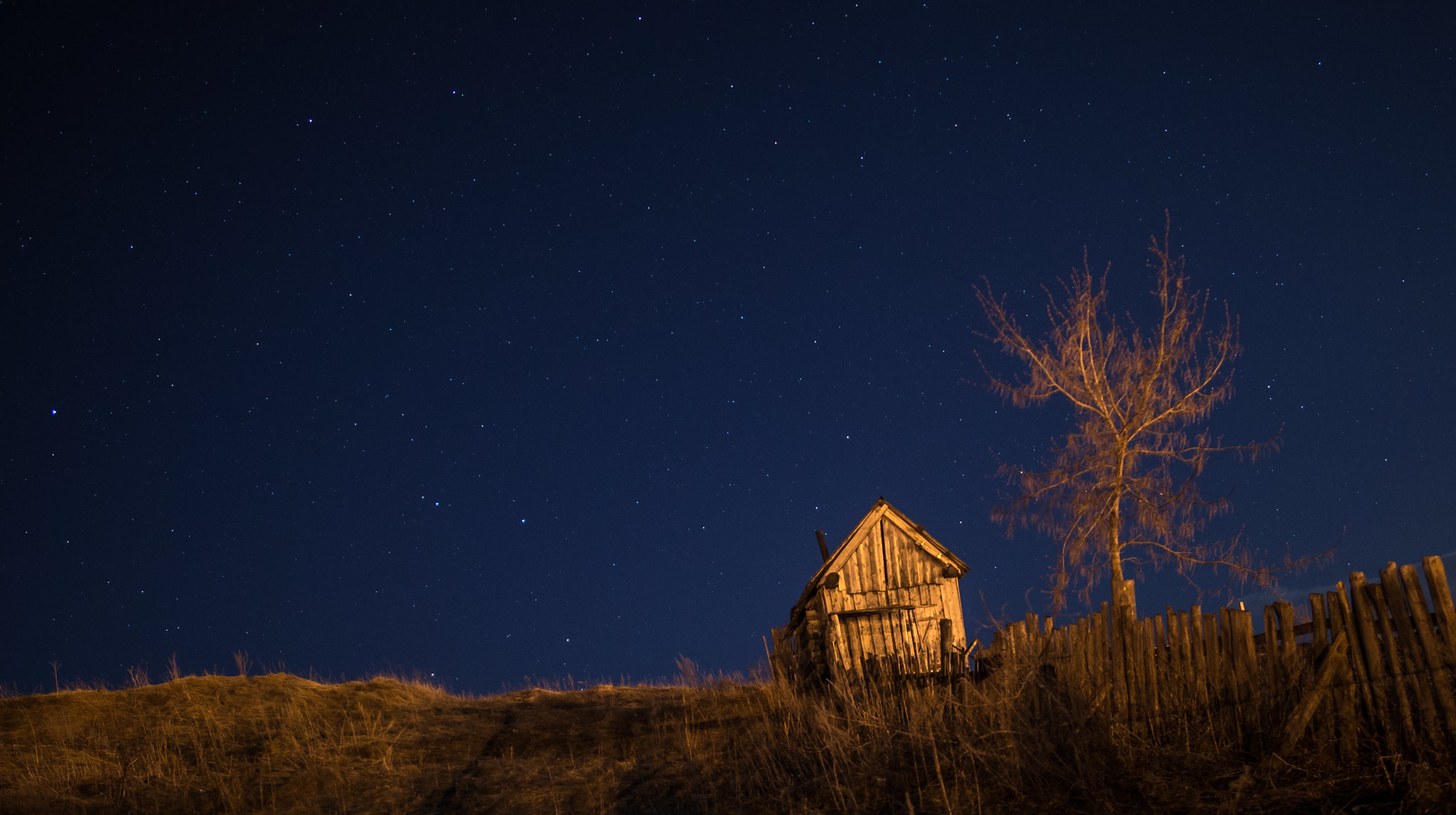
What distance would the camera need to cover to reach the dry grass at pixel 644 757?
613cm

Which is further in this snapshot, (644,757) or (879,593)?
(879,593)

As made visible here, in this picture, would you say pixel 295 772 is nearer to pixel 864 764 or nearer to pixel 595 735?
pixel 595 735

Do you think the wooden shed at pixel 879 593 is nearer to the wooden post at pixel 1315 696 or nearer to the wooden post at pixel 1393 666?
the wooden post at pixel 1315 696

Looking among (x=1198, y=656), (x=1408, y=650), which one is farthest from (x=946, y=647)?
(x=1408, y=650)

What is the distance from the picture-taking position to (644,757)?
10.9 meters

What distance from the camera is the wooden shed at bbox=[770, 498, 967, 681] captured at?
57.5 ft

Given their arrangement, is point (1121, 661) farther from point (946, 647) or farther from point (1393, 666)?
point (946, 647)

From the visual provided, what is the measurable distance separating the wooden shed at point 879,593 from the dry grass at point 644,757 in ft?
7.14

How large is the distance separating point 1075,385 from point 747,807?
1125 centimetres

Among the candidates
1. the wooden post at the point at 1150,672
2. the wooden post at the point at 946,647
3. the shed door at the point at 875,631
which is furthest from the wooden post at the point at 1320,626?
the shed door at the point at 875,631

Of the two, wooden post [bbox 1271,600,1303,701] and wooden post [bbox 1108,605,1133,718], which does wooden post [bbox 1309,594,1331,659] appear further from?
wooden post [bbox 1108,605,1133,718]

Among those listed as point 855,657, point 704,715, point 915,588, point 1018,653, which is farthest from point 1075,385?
point 704,715

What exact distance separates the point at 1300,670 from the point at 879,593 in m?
11.7

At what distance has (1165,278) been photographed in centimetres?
1519
